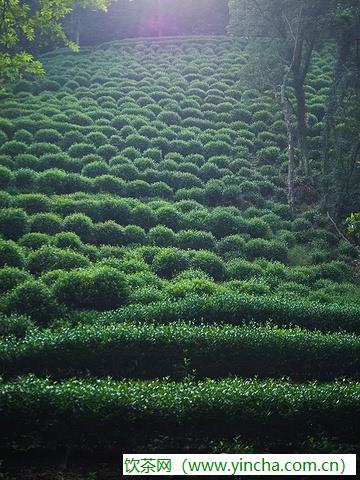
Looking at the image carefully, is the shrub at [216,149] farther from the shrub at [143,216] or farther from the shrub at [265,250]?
the shrub at [265,250]

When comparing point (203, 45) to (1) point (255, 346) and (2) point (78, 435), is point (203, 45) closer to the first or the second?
(1) point (255, 346)

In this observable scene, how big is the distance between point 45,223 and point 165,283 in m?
4.45

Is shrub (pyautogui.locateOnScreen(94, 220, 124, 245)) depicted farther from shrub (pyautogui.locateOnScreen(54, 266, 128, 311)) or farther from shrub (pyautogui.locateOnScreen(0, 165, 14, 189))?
shrub (pyautogui.locateOnScreen(0, 165, 14, 189))

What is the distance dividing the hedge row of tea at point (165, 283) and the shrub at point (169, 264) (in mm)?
50

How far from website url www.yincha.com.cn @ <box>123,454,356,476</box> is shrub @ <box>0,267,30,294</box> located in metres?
5.79

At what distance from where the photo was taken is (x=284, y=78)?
72.8 ft

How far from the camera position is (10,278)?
12133 mm

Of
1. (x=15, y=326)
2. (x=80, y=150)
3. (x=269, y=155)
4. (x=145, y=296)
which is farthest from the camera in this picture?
(x=269, y=155)

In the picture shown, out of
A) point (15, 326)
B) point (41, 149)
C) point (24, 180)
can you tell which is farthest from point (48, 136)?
point (15, 326)

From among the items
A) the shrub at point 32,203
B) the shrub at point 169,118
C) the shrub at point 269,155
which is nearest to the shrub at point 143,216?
the shrub at point 32,203

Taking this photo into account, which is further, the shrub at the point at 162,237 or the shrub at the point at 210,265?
the shrub at the point at 162,237

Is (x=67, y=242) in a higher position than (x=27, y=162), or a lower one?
lower

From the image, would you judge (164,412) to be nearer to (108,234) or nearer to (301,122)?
(108,234)

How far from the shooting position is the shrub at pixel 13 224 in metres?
14.7
